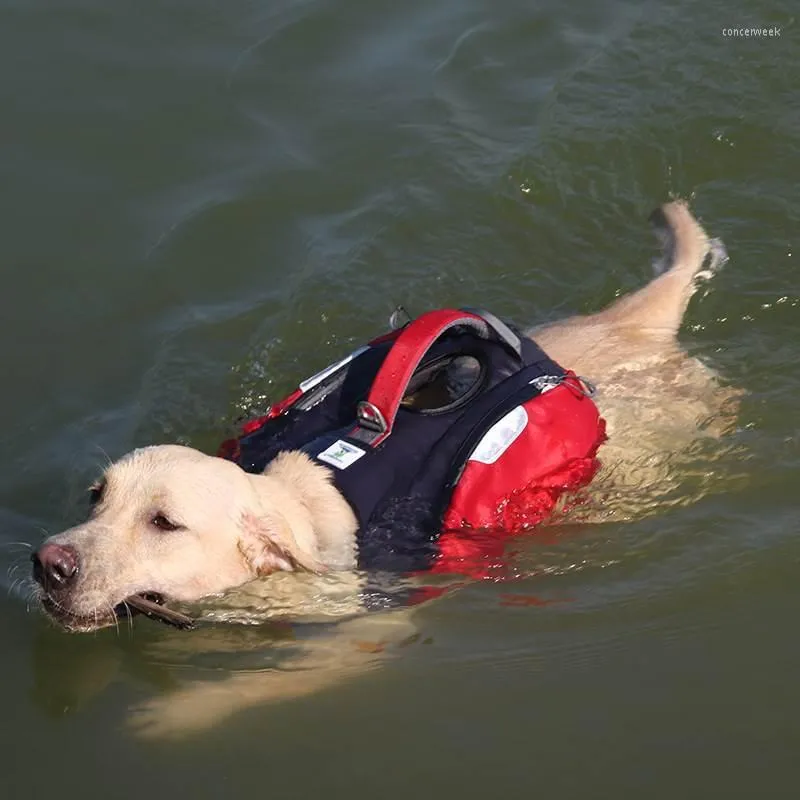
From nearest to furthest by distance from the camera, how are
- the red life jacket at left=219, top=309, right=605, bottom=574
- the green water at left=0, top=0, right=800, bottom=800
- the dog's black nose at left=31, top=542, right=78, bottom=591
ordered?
the green water at left=0, top=0, right=800, bottom=800
the dog's black nose at left=31, top=542, right=78, bottom=591
the red life jacket at left=219, top=309, right=605, bottom=574

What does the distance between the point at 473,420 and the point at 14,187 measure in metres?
4.33

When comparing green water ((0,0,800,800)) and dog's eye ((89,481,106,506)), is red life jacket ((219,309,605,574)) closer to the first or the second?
green water ((0,0,800,800))

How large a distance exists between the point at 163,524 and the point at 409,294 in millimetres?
3289

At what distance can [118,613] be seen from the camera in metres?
4.97

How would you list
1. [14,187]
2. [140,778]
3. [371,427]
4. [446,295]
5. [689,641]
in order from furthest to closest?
[14,187] → [446,295] → [371,427] → [689,641] → [140,778]

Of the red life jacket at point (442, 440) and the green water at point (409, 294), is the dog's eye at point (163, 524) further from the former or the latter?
the red life jacket at point (442, 440)

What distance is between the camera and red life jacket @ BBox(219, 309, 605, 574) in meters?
5.43

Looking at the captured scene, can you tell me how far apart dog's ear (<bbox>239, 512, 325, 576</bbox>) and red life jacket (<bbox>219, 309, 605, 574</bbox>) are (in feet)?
1.19

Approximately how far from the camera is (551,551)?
18.5ft

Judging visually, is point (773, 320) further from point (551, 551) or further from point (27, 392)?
point (27, 392)

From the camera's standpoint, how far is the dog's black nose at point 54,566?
472 centimetres

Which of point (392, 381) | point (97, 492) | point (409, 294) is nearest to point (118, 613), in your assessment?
point (97, 492)

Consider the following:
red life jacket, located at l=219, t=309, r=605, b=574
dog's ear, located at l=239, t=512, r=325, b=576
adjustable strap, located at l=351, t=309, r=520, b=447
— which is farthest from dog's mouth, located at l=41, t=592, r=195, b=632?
adjustable strap, located at l=351, t=309, r=520, b=447

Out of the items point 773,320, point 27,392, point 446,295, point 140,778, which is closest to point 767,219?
point 773,320
